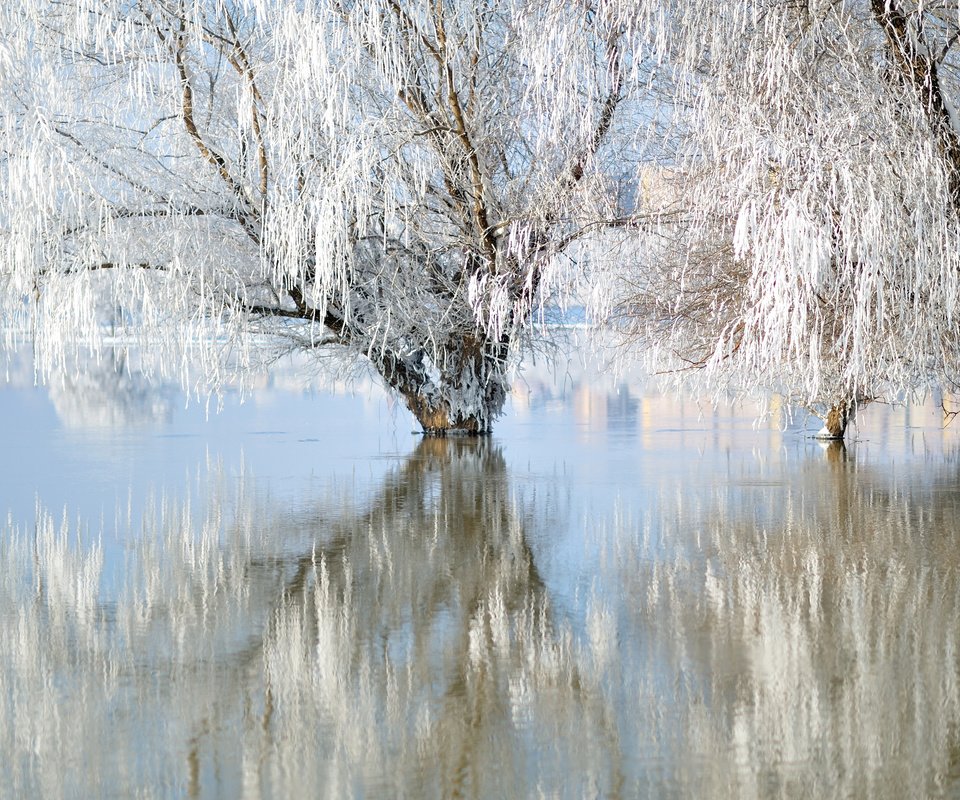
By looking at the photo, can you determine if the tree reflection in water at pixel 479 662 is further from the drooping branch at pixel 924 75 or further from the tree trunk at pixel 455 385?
the tree trunk at pixel 455 385

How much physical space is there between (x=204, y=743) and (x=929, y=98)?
21.8 feet

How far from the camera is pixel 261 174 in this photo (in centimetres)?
1201

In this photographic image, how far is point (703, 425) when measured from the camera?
52.9 ft

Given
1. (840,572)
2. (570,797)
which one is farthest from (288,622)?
(840,572)

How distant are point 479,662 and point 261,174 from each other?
28.9 ft

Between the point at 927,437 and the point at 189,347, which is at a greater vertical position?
the point at 189,347

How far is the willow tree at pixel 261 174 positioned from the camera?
11047 mm

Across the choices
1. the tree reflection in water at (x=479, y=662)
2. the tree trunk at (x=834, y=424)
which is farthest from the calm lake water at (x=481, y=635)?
the tree trunk at (x=834, y=424)

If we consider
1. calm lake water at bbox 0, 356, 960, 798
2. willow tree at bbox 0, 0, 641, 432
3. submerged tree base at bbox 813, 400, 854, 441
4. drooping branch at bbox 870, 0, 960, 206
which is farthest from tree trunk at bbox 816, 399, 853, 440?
drooping branch at bbox 870, 0, 960, 206

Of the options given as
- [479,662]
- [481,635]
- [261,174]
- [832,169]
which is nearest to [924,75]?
[832,169]

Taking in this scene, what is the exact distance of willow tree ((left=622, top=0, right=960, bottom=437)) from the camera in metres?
7.67

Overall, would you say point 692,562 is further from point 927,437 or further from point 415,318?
point 927,437

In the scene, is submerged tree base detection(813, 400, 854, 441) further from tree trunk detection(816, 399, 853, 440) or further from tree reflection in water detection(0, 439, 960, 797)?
tree reflection in water detection(0, 439, 960, 797)

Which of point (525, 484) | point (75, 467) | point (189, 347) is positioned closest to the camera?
point (525, 484)
